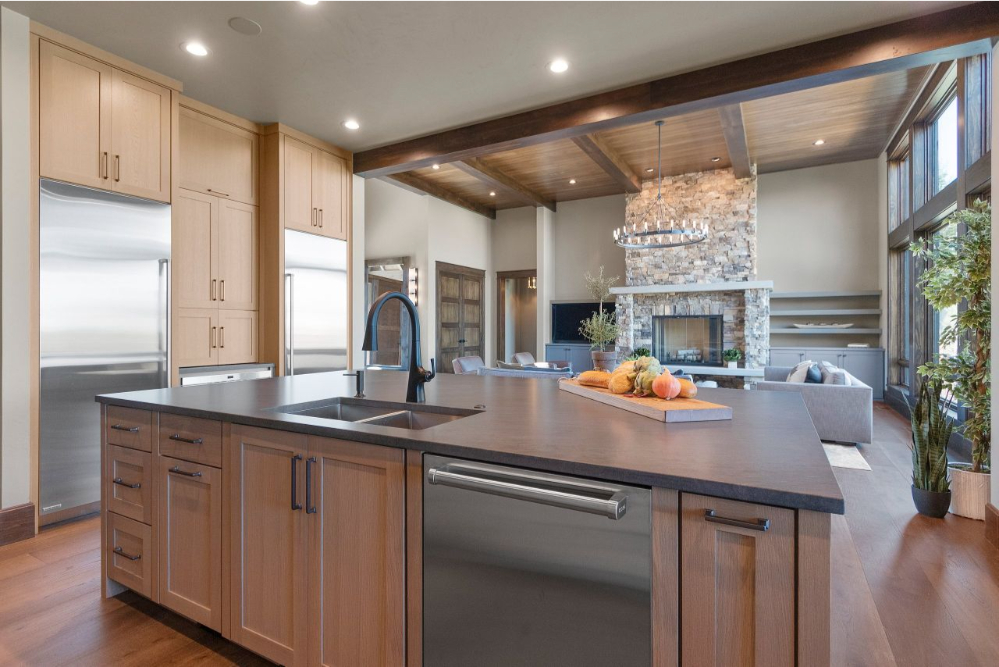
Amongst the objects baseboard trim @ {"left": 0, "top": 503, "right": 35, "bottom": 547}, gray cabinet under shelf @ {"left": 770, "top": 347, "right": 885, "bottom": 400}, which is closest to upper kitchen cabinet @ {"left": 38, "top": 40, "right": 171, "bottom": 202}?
baseboard trim @ {"left": 0, "top": 503, "right": 35, "bottom": 547}

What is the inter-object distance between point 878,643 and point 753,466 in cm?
146

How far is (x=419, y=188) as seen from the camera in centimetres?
736

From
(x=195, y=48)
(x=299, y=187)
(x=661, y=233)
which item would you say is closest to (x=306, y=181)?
(x=299, y=187)

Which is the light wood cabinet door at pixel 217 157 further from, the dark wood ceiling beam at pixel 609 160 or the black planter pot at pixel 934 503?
the black planter pot at pixel 934 503

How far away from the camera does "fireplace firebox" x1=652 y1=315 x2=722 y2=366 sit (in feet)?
25.3

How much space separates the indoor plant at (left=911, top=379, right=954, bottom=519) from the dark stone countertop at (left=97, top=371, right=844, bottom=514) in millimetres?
1475

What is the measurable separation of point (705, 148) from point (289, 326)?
5341mm

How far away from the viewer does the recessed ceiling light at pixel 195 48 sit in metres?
3.24

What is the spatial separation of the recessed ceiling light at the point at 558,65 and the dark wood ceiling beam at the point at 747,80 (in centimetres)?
50

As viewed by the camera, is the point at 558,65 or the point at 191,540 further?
the point at 558,65

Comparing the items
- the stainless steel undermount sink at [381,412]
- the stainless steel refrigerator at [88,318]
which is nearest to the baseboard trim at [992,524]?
the stainless steel undermount sink at [381,412]

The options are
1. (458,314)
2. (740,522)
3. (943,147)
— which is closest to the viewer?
(740,522)

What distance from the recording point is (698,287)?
7.55 meters

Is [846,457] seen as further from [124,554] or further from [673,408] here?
[124,554]
